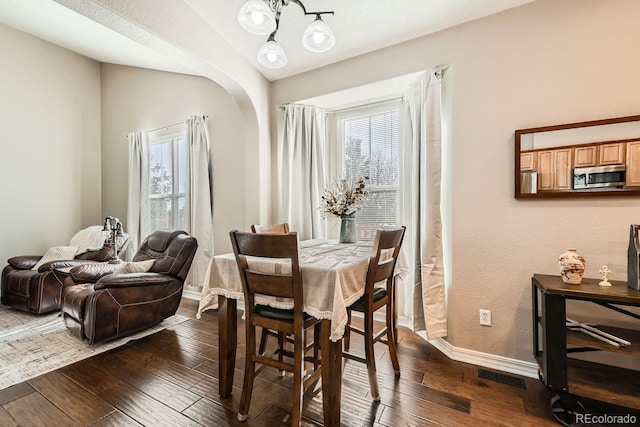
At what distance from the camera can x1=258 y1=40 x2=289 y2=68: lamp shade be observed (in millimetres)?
1876

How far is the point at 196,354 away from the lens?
2.42 m

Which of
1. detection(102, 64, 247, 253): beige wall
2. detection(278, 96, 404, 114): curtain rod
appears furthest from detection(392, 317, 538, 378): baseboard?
detection(102, 64, 247, 253): beige wall

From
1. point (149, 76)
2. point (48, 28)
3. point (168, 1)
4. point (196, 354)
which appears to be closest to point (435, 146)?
point (168, 1)

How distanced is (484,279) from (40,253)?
231 inches

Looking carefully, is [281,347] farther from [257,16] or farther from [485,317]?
[257,16]

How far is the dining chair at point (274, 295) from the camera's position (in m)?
1.45

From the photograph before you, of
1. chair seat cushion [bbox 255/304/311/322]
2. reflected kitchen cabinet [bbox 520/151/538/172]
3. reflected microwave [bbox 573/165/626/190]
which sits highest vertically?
reflected kitchen cabinet [bbox 520/151/538/172]

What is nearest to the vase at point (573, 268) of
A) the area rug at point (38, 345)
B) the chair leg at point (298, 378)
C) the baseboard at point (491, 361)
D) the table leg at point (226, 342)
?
the baseboard at point (491, 361)

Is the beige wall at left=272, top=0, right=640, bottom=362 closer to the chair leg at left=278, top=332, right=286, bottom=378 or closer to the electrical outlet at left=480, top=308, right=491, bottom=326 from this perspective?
the electrical outlet at left=480, top=308, right=491, bottom=326

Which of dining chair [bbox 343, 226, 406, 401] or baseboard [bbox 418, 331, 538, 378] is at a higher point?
dining chair [bbox 343, 226, 406, 401]

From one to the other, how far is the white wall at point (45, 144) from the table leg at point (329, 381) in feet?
16.5

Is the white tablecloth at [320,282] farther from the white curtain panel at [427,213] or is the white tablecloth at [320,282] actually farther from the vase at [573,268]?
the vase at [573,268]

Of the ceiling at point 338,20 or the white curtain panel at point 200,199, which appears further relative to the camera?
the white curtain panel at point 200,199

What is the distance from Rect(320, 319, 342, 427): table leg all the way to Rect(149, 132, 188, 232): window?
3.31 m
